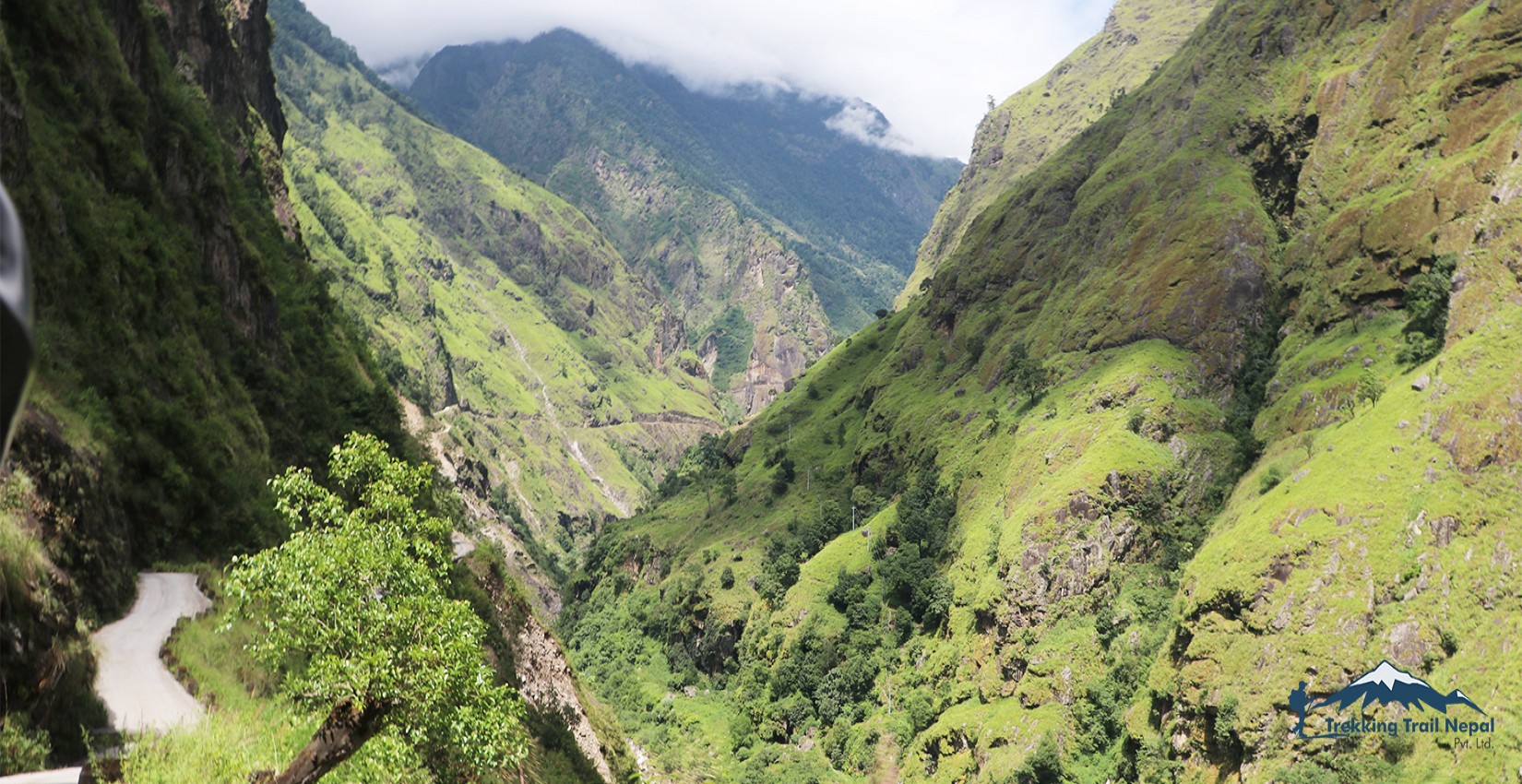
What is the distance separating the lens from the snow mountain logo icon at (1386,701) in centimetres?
6288

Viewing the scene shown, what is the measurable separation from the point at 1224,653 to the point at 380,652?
81.2 meters

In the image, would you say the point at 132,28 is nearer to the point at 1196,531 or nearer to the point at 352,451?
the point at 352,451

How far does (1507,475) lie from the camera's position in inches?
2849

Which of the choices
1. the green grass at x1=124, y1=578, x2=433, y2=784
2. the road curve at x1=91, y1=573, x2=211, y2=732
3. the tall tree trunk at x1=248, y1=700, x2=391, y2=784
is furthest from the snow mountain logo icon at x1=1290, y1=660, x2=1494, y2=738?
the road curve at x1=91, y1=573, x2=211, y2=732

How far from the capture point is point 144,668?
24.9 meters

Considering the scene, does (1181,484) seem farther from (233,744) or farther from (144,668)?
(233,744)

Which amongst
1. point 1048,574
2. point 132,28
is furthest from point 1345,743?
point 132,28

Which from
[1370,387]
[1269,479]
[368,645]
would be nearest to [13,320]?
[368,645]

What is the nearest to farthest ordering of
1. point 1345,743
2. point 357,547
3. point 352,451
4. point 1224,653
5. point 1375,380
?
point 357,547, point 352,451, point 1345,743, point 1224,653, point 1375,380

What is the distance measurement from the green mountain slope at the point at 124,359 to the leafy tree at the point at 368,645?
5.29 meters

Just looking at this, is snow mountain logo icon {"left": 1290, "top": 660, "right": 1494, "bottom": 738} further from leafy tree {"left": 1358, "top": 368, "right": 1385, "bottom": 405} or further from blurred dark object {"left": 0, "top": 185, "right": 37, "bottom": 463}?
blurred dark object {"left": 0, "top": 185, "right": 37, "bottom": 463}

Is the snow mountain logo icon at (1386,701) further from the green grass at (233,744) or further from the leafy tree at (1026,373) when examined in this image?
the leafy tree at (1026,373)

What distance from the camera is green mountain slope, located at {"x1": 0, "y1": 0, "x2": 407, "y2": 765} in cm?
2378

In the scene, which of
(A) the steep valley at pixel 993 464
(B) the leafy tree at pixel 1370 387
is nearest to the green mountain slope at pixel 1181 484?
(A) the steep valley at pixel 993 464
